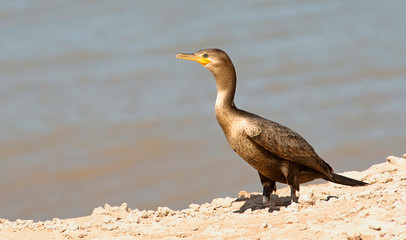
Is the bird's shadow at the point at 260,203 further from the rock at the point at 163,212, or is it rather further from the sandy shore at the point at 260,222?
the rock at the point at 163,212

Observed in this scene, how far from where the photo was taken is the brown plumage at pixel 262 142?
657 cm

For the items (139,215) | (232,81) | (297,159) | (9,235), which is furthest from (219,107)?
(9,235)

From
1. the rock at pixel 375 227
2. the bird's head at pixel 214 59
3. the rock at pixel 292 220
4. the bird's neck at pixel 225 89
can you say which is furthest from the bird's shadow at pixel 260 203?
the rock at pixel 375 227

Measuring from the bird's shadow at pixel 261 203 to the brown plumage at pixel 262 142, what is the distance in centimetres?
12

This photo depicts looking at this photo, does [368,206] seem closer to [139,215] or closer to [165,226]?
[165,226]

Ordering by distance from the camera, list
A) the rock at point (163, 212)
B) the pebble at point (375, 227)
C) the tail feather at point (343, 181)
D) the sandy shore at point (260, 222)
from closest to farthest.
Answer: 1. the pebble at point (375, 227)
2. the sandy shore at point (260, 222)
3. the rock at point (163, 212)
4. the tail feather at point (343, 181)

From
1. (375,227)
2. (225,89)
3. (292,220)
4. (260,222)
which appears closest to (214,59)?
(225,89)

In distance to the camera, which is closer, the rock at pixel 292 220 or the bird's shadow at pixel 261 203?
the rock at pixel 292 220

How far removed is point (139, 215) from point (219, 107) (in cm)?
139

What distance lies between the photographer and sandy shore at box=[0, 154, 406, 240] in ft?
17.0

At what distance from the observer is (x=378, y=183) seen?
7.27 metres

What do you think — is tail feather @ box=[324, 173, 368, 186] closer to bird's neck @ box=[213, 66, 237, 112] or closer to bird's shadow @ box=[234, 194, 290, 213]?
bird's shadow @ box=[234, 194, 290, 213]

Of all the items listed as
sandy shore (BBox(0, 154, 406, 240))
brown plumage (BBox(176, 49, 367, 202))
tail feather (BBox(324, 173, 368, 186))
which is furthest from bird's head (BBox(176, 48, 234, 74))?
tail feather (BBox(324, 173, 368, 186))

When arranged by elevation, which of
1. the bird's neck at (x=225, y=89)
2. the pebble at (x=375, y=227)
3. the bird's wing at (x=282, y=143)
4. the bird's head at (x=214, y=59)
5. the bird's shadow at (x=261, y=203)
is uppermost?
the bird's head at (x=214, y=59)
